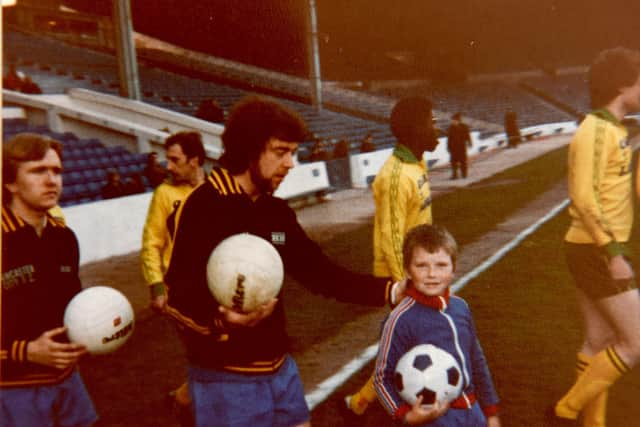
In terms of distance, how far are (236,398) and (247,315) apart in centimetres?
40

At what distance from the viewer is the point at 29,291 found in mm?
2807

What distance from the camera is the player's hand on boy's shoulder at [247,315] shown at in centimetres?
244

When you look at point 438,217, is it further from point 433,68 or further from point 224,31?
point 433,68

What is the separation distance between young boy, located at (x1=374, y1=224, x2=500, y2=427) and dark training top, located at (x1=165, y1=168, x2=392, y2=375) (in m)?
0.48

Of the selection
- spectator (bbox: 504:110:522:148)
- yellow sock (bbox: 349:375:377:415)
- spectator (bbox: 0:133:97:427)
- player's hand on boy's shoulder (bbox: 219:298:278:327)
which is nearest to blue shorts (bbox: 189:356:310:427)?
player's hand on boy's shoulder (bbox: 219:298:278:327)

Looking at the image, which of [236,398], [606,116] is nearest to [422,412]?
[236,398]

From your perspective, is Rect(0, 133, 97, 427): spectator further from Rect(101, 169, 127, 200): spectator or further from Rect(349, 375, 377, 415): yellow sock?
Rect(101, 169, 127, 200): spectator

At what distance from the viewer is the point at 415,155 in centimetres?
430

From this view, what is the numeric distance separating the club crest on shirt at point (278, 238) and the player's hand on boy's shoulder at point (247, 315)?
328 millimetres

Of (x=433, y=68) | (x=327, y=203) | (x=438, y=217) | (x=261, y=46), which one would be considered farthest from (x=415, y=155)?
(x=433, y=68)

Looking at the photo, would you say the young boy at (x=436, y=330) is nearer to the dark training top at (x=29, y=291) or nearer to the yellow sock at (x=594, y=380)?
the yellow sock at (x=594, y=380)

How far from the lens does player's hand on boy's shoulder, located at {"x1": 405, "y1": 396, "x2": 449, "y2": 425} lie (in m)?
2.75

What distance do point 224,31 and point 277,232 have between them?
41022mm

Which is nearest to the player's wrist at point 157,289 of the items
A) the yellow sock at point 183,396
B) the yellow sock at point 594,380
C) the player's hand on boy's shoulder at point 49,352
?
the yellow sock at point 183,396
